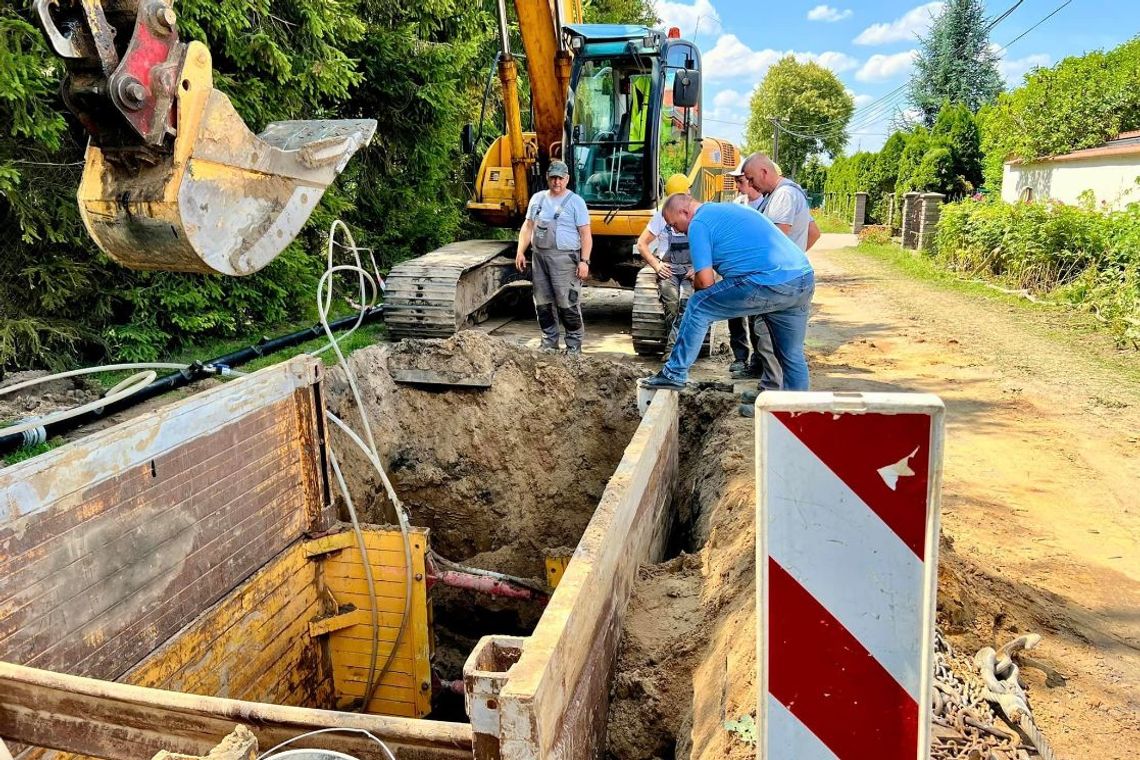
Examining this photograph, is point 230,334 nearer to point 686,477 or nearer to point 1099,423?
point 686,477

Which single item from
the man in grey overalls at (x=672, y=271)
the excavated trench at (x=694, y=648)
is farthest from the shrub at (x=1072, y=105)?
the excavated trench at (x=694, y=648)

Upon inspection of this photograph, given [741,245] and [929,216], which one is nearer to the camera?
[741,245]

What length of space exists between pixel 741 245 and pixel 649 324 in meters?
2.66

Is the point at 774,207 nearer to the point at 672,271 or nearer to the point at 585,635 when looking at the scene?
the point at 672,271

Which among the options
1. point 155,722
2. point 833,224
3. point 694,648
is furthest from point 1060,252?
point 833,224

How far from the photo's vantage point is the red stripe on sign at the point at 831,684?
1349 millimetres

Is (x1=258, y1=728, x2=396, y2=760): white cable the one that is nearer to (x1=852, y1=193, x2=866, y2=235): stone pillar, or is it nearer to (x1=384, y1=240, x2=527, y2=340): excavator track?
(x1=384, y1=240, x2=527, y2=340): excavator track

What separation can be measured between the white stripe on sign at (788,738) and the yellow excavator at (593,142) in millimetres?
6139

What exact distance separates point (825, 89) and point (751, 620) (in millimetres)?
60789

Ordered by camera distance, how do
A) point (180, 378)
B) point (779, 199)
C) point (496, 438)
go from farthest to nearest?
1. point (496, 438)
2. point (180, 378)
3. point (779, 199)

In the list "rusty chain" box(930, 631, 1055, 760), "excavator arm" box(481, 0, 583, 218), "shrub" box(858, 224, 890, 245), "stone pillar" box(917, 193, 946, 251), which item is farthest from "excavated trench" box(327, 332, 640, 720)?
"shrub" box(858, 224, 890, 245)

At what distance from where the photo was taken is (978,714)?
2.04 meters

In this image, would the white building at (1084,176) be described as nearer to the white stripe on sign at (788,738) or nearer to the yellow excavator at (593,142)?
the yellow excavator at (593,142)

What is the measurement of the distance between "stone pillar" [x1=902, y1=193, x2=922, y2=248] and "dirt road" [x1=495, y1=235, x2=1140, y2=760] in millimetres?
7774
